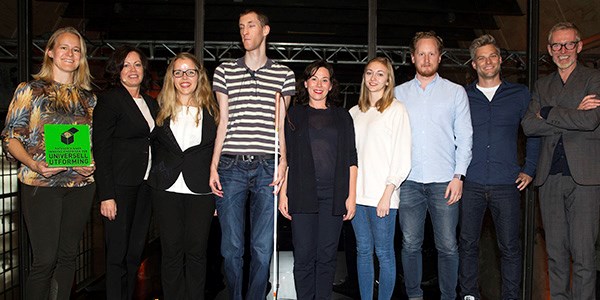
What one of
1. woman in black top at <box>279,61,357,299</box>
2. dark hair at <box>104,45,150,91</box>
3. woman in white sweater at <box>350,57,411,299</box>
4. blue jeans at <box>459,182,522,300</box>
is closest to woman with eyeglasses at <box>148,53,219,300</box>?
dark hair at <box>104,45,150,91</box>

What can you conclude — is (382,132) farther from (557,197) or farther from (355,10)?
(355,10)

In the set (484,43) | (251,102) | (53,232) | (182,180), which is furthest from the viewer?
(484,43)

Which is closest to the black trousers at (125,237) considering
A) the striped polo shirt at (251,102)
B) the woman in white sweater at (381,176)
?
the striped polo shirt at (251,102)

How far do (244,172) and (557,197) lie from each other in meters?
1.73

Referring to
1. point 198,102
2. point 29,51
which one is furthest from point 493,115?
point 29,51

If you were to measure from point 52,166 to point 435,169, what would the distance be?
2.02 m

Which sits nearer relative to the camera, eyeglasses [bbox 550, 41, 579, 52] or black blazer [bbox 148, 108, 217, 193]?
black blazer [bbox 148, 108, 217, 193]

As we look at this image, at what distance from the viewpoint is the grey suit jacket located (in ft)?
9.13

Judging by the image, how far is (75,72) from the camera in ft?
9.10

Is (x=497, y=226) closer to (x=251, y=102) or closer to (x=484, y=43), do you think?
(x=484, y=43)

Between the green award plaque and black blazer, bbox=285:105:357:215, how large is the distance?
105cm

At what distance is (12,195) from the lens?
5832 millimetres

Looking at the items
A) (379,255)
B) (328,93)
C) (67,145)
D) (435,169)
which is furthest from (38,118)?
(435,169)

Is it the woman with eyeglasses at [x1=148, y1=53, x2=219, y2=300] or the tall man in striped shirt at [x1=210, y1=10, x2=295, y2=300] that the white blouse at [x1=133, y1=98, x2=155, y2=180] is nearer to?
the woman with eyeglasses at [x1=148, y1=53, x2=219, y2=300]
